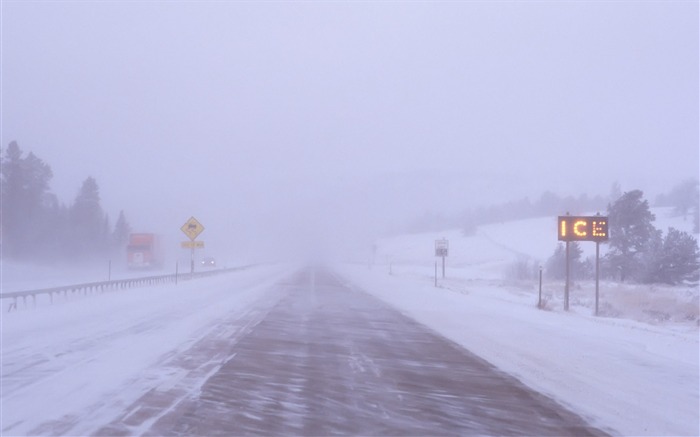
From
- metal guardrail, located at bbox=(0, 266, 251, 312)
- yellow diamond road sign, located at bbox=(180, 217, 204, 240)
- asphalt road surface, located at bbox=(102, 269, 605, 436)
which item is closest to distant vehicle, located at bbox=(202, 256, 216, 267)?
metal guardrail, located at bbox=(0, 266, 251, 312)

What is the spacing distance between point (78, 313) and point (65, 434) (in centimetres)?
1874

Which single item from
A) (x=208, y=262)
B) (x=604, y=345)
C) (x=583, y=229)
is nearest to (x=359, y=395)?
(x=604, y=345)

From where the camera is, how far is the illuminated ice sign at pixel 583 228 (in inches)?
1309

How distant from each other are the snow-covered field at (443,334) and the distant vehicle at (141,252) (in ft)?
130

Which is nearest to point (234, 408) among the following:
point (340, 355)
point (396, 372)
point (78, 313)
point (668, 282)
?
point (396, 372)

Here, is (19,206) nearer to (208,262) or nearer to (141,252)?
(141,252)

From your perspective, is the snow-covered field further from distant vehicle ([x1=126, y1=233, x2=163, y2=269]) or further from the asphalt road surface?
distant vehicle ([x1=126, y1=233, x2=163, y2=269])

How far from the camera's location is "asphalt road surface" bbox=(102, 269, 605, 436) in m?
Result: 9.71

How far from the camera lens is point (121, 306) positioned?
1206 inches

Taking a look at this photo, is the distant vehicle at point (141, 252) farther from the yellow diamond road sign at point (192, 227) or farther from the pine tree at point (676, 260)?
the pine tree at point (676, 260)

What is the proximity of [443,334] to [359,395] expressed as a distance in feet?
33.4

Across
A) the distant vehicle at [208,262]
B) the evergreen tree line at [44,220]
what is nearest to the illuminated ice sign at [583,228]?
the evergreen tree line at [44,220]

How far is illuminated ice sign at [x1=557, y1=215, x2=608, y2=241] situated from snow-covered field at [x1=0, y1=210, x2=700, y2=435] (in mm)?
3157

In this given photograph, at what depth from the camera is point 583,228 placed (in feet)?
110
